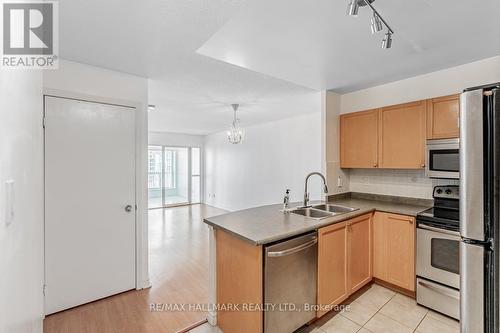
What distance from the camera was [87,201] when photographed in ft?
7.73

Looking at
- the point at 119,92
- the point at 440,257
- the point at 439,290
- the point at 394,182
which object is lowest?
the point at 439,290

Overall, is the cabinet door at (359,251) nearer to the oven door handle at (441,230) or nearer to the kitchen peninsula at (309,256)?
the kitchen peninsula at (309,256)

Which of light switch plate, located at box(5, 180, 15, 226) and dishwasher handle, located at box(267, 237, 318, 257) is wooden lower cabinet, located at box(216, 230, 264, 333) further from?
light switch plate, located at box(5, 180, 15, 226)

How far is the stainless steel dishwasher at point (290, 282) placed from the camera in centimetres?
165

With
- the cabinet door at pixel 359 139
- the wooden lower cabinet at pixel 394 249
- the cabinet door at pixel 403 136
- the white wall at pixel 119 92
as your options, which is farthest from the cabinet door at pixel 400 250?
the white wall at pixel 119 92

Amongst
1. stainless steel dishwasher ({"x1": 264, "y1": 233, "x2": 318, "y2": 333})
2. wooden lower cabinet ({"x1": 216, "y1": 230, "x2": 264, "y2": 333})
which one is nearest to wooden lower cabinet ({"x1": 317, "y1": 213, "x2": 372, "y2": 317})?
stainless steel dishwasher ({"x1": 264, "y1": 233, "x2": 318, "y2": 333})

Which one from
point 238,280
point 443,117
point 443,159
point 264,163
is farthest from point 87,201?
point 264,163

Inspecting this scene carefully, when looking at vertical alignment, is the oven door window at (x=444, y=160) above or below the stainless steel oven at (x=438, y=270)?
above

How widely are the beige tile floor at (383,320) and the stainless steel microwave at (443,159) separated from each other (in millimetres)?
1348

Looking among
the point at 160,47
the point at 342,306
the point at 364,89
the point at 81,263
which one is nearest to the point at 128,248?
the point at 81,263

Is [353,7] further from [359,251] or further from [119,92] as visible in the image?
[119,92]

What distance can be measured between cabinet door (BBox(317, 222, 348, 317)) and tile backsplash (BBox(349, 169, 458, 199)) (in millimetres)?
1336

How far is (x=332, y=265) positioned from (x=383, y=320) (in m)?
0.68

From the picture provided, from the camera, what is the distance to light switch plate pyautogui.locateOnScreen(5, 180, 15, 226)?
0.77 metres
